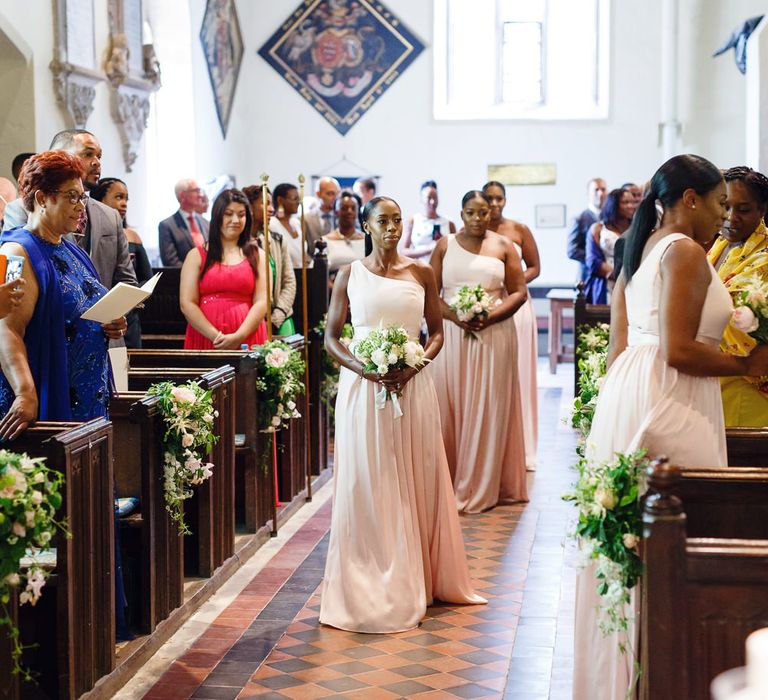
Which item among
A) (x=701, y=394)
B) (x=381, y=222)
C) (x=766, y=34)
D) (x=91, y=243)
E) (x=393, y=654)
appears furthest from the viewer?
(x=766, y=34)

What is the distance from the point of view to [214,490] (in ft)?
19.2

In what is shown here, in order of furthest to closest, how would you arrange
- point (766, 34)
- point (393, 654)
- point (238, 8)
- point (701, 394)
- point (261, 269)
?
1. point (238, 8)
2. point (766, 34)
3. point (261, 269)
4. point (393, 654)
5. point (701, 394)

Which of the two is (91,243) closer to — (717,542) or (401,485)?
(401,485)

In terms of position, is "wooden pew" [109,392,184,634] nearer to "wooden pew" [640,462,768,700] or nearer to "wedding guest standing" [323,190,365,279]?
"wooden pew" [640,462,768,700]

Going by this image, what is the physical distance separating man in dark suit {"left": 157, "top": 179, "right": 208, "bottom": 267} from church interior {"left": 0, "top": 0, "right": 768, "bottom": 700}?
1.0 inches

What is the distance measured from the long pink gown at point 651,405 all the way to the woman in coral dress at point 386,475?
1.67 m

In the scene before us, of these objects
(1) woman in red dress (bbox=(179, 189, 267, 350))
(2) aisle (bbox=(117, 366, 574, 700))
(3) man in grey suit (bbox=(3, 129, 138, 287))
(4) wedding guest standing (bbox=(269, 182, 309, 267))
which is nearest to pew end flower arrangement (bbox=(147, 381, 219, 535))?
(2) aisle (bbox=(117, 366, 574, 700))

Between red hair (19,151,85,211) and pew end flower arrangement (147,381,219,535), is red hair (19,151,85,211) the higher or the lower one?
the higher one

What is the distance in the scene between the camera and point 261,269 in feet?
24.3

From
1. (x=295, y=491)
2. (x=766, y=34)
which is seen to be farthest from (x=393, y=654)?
(x=766, y=34)

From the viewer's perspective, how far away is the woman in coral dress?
17.4 ft

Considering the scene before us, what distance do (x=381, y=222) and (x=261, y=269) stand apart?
2154 millimetres

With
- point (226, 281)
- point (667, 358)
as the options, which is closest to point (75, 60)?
point (226, 281)

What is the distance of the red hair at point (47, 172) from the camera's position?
4.21 meters
